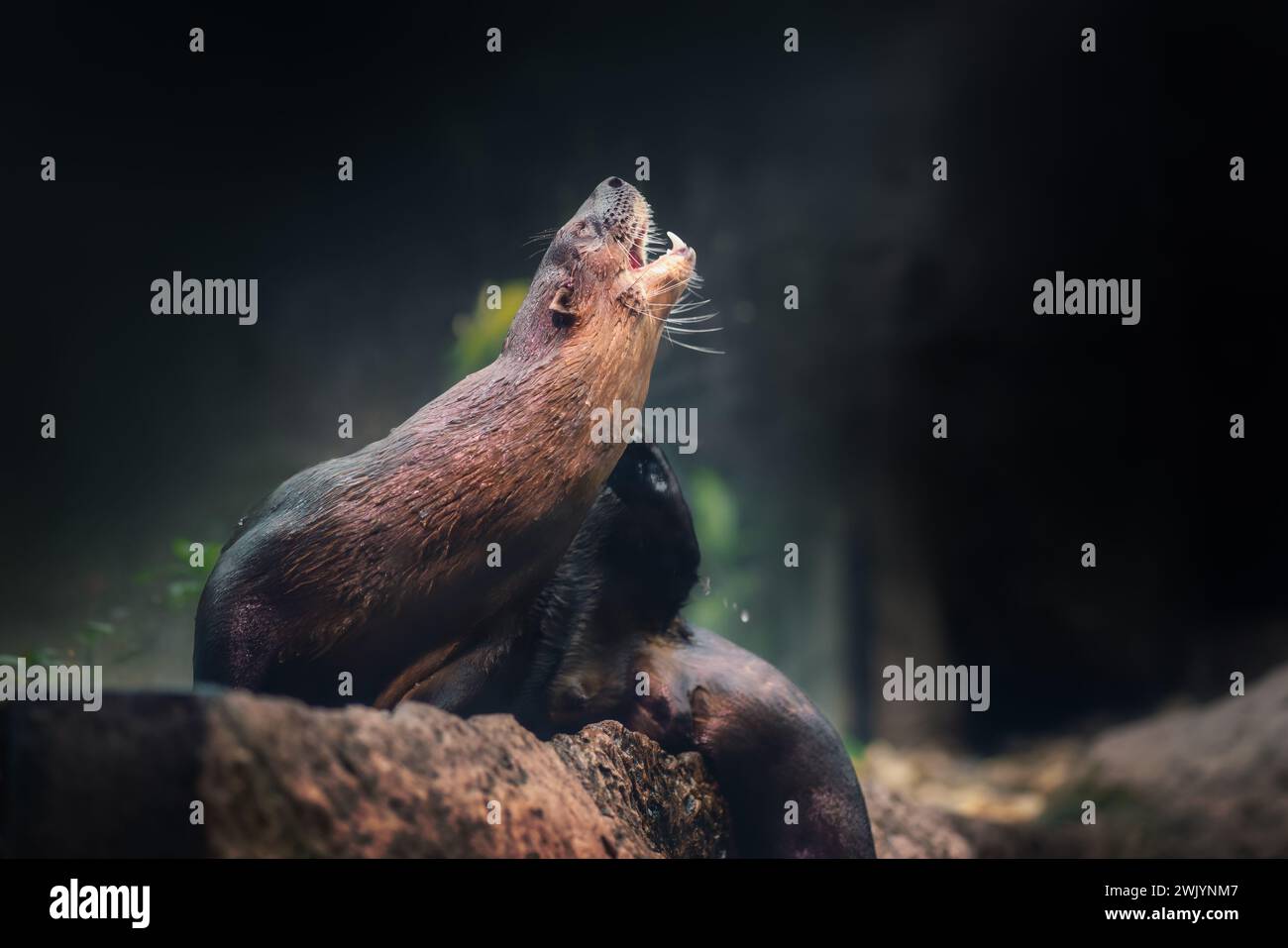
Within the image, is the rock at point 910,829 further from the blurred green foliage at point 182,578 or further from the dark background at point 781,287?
the blurred green foliage at point 182,578

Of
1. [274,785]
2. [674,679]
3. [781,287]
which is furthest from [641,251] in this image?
[781,287]

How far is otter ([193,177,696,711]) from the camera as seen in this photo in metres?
2.30

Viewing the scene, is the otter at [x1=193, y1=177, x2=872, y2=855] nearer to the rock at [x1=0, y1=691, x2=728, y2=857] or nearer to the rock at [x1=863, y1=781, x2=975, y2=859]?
the rock at [x1=0, y1=691, x2=728, y2=857]

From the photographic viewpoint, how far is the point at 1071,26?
273 inches

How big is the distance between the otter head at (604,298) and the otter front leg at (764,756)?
1.02 metres

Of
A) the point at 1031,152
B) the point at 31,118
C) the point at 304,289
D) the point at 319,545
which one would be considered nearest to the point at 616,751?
the point at 319,545

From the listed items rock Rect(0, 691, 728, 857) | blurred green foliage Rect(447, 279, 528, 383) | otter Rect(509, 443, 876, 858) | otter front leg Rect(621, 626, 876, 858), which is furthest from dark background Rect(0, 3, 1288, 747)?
rock Rect(0, 691, 728, 857)

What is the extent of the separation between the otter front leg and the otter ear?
1.17 meters

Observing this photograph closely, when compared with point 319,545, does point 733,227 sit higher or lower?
higher

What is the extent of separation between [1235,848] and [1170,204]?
4946 mm

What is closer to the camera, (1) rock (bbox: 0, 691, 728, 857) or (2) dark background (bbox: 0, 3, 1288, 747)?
(1) rock (bbox: 0, 691, 728, 857)

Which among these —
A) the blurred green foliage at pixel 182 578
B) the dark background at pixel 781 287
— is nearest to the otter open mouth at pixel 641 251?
the dark background at pixel 781 287

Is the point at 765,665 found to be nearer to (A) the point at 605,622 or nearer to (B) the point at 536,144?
(A) the point at 605,622

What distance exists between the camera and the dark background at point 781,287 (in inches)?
228
